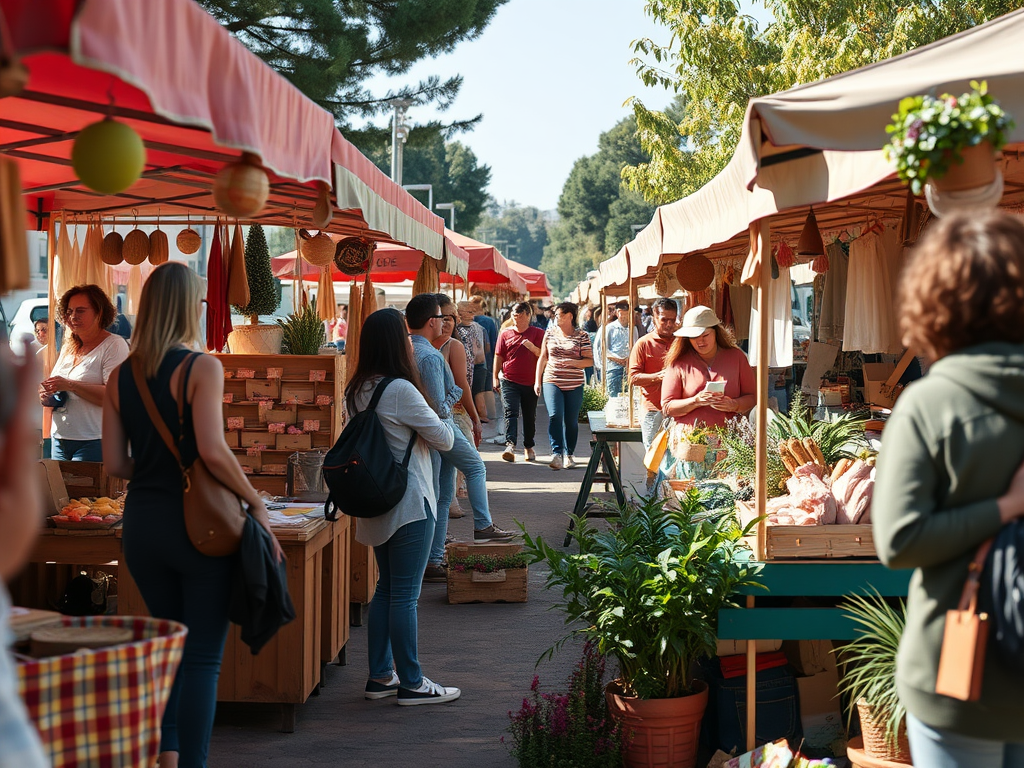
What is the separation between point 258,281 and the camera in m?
7.30

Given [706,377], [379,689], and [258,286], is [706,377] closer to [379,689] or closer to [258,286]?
[379,689]

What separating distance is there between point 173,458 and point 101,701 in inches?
47.7

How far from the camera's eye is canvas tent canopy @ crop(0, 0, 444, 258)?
82.2 inches

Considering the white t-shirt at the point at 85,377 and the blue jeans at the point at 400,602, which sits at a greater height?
the white t-shirt at the point at 85,377

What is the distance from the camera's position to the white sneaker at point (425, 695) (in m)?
5.19

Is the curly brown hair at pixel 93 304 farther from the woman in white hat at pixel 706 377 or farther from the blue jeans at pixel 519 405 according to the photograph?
the blue jeans at pixel 519 405

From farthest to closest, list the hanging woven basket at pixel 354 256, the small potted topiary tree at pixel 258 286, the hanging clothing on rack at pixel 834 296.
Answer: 1. the hanging clothing on rack at pixel 834 296
2. the hanging woven basket at pixel 354 256
3. the small potted topiary tree at pixel 258 286

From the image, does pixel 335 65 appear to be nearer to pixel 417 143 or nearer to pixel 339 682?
pixel 417 143

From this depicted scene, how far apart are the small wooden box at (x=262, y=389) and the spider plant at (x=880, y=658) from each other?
3857 millimetres

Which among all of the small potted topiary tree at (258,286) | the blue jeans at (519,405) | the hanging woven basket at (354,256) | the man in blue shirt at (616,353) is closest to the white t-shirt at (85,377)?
the small potted topiary tree at (258,286)

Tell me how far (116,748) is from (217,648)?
120 centimetres

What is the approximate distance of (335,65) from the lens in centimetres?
1155

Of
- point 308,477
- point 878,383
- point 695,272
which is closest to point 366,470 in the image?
point 308,477

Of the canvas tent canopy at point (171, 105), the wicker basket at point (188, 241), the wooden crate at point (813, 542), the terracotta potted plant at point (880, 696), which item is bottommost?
the terracotta potted plant at point (880, 696)
